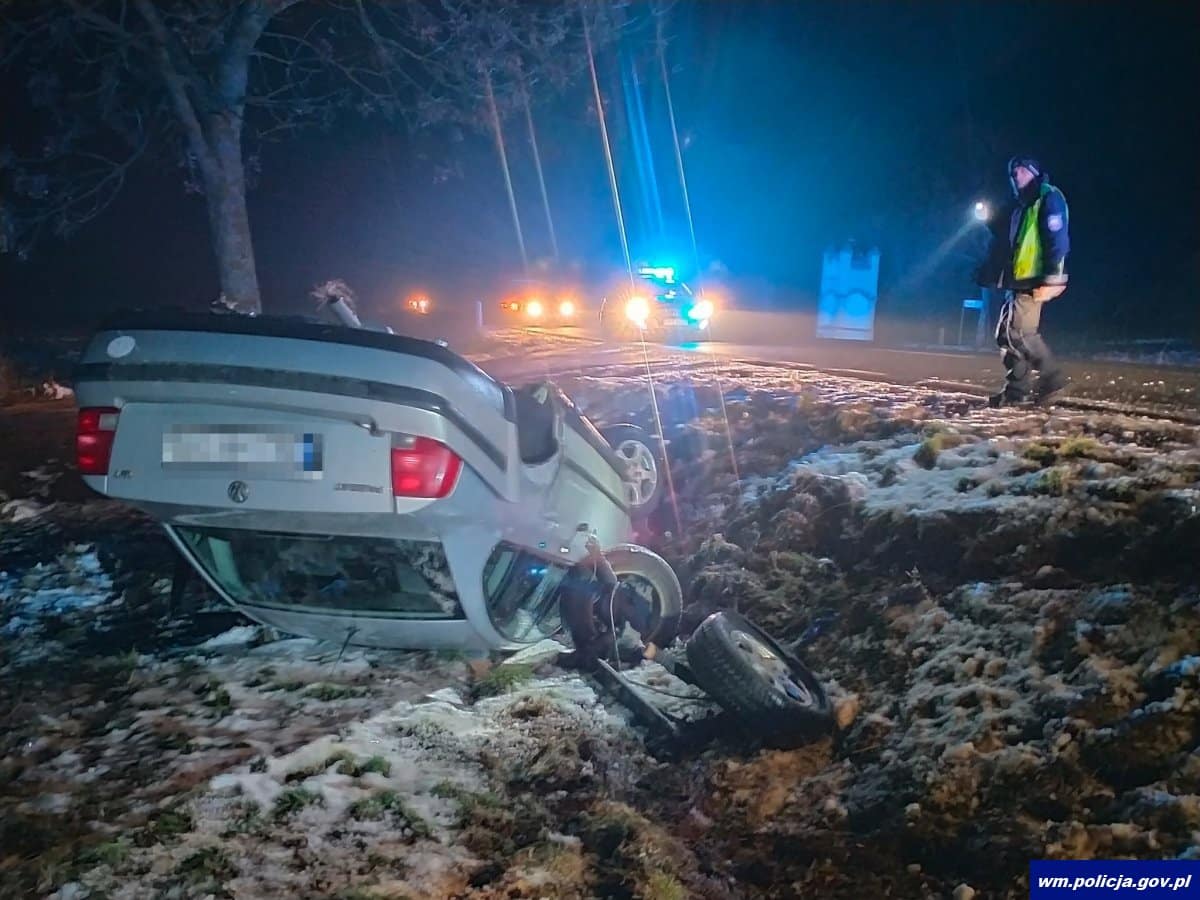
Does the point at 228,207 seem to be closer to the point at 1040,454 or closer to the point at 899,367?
the point at 899,367

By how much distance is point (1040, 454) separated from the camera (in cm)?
562

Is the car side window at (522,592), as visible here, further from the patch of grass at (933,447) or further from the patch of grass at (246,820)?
the patch of grass at (933,447)

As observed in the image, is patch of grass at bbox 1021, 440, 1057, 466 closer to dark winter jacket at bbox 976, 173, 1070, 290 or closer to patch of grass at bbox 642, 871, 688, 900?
dark winter jacket at bbox 976, 173, 1070, 290

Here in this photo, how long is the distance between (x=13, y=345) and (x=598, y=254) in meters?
29.0

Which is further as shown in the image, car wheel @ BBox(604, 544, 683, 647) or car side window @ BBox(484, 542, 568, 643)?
car wheel @ BBox(604, 544, 683, 647)

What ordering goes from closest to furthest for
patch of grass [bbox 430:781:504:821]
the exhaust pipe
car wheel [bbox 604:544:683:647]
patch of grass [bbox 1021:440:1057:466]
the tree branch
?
patch of grass [bbox 430:781:504:821] → the exhaust pipe → car wheel [bbox 604:544:683:647] → patch of grass [bbox 1021:440:1057:466] → the tree branch

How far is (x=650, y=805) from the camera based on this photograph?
3471 mm

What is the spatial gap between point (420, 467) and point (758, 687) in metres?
1.65

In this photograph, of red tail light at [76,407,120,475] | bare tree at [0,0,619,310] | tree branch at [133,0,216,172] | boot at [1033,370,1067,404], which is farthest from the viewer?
bare tree at [0,0,619,310]

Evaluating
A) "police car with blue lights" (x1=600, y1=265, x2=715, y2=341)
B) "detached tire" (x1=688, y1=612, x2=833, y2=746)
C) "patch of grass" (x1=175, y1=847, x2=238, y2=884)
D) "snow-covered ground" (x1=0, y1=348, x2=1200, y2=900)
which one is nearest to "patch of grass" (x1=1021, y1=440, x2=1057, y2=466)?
"snow-covered ground" (x1=0, y1=348, x2=1200, y2=900)

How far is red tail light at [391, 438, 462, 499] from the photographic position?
3303mm

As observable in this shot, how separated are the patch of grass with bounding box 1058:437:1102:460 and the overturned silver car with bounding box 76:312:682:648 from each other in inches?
138

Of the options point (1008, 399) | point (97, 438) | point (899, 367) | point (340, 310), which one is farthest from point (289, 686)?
point (899, 367)

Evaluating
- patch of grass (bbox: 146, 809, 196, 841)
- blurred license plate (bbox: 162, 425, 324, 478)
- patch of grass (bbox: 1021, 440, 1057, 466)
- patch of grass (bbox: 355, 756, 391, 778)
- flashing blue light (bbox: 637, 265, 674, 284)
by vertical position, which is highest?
flashing blue light (bbox: 637, 265, 674, 284)
